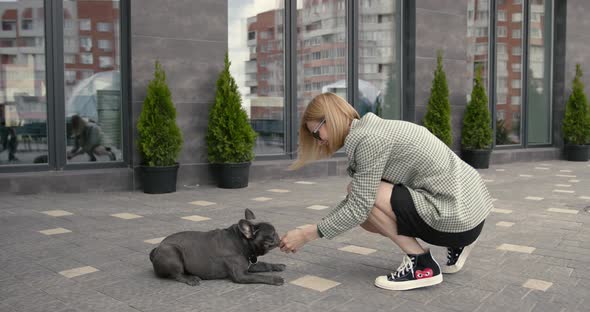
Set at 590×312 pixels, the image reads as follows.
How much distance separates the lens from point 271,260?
379cm

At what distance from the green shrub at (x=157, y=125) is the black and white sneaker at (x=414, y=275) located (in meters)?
4.48

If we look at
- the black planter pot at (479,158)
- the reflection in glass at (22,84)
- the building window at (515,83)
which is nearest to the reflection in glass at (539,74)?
the building window at (515,83)

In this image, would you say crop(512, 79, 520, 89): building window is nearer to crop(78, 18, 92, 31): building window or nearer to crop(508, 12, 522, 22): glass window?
crop(508, 12, 522, 22): glass window

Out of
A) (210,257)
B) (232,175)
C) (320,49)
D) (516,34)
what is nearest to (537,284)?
(210,257)

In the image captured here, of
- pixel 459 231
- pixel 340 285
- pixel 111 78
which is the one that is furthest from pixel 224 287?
pixel 111 78

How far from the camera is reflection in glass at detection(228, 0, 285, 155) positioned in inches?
336

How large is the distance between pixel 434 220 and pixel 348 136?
2.11 ft

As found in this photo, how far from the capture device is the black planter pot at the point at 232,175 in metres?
7.52

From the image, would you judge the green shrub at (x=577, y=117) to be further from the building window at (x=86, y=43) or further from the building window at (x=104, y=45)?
the building window at (x=86, y=43)

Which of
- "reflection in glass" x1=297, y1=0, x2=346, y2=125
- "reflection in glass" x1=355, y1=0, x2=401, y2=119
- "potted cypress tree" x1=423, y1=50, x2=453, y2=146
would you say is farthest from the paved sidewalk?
"reflection in glass" x1=355, y1=0, x2=401, y2=119

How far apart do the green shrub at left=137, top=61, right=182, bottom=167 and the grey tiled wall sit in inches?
12.8

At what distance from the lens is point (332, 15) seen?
942cm

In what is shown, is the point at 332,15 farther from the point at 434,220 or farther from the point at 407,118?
the point at 434,220

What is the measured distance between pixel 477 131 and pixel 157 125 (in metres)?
5.93
